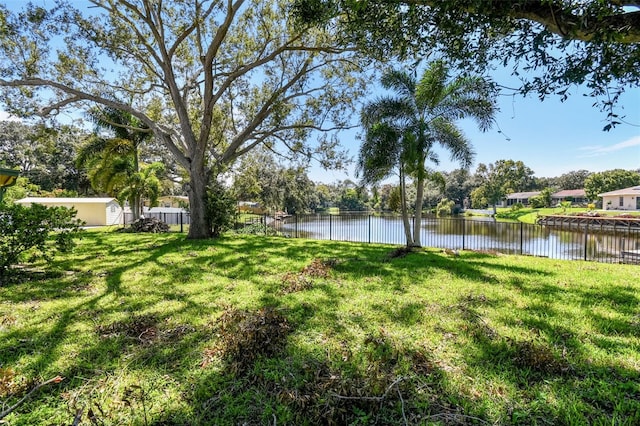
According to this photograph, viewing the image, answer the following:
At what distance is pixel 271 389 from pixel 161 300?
254 centimetres

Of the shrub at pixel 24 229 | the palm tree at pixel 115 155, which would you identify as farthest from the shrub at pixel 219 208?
the palm tree at pixel 115 155

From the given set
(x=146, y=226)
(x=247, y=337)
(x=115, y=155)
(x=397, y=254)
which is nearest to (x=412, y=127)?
(x=397, y=254)

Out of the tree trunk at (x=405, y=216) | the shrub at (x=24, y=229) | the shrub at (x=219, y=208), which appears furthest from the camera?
the shrub at (x=219, y=208)

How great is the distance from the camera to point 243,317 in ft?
10.1

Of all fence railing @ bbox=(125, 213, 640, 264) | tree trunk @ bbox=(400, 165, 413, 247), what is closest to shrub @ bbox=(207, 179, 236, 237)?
fence railing @ bbox=(125, 213, 640, 264)

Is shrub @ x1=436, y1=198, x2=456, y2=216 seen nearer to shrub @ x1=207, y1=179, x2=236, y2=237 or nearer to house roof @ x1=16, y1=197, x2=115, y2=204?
shrub @ x1=207, y1=179, x2=236, y2=237

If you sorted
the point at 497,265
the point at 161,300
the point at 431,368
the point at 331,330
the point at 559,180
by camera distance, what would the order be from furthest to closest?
Result: the point at 559,180 < the point at 497,265 < the point at 161,300 < the point at 331,330 < the point at 431,368

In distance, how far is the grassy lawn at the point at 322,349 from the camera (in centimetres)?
184

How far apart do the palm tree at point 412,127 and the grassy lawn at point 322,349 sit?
421 centimetres

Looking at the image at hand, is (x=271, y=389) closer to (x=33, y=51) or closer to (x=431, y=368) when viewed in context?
(x=431, y=368)

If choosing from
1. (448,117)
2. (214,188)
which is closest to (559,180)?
(448,117)

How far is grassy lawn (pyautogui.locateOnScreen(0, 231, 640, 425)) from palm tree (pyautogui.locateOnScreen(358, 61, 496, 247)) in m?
4.21

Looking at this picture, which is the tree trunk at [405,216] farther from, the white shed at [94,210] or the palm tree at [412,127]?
the white shed at [94,210]

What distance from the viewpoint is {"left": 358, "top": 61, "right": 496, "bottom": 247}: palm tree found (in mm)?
7971
